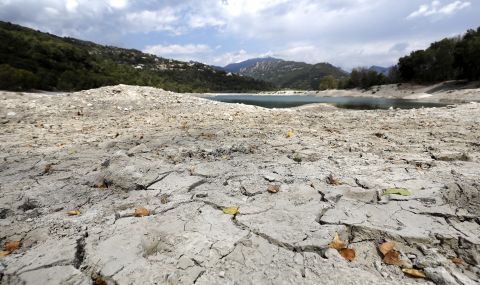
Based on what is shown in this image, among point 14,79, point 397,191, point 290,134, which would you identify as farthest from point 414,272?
point 14,79

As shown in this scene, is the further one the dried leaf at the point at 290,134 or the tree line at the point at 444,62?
the tree line at the point at 444,62

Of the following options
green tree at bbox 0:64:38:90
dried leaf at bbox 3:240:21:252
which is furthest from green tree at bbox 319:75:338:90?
dried leaf at bbox 3:240:21:252

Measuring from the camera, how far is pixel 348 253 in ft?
10.8

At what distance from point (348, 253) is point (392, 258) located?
16.5 inches

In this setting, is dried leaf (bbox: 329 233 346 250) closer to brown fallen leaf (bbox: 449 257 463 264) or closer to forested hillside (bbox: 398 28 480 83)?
brown fallen leaf (bbox: 449 257 463 264)

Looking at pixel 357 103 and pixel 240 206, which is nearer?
pixel 240 206

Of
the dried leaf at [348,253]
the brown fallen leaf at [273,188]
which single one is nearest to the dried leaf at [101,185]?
the brown fallen leaf at [273,188]

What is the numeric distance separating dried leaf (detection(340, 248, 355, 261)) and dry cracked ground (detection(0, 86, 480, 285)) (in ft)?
0.21

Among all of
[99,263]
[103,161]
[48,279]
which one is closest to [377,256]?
[99,263]

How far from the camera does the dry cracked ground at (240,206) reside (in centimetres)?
313

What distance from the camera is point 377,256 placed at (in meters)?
3.30

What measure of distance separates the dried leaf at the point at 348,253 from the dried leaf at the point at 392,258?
1.01ft

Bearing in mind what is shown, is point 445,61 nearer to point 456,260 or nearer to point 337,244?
point 456,260

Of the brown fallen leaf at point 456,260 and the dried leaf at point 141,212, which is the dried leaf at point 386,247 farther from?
the dried leaf at point 141,212
